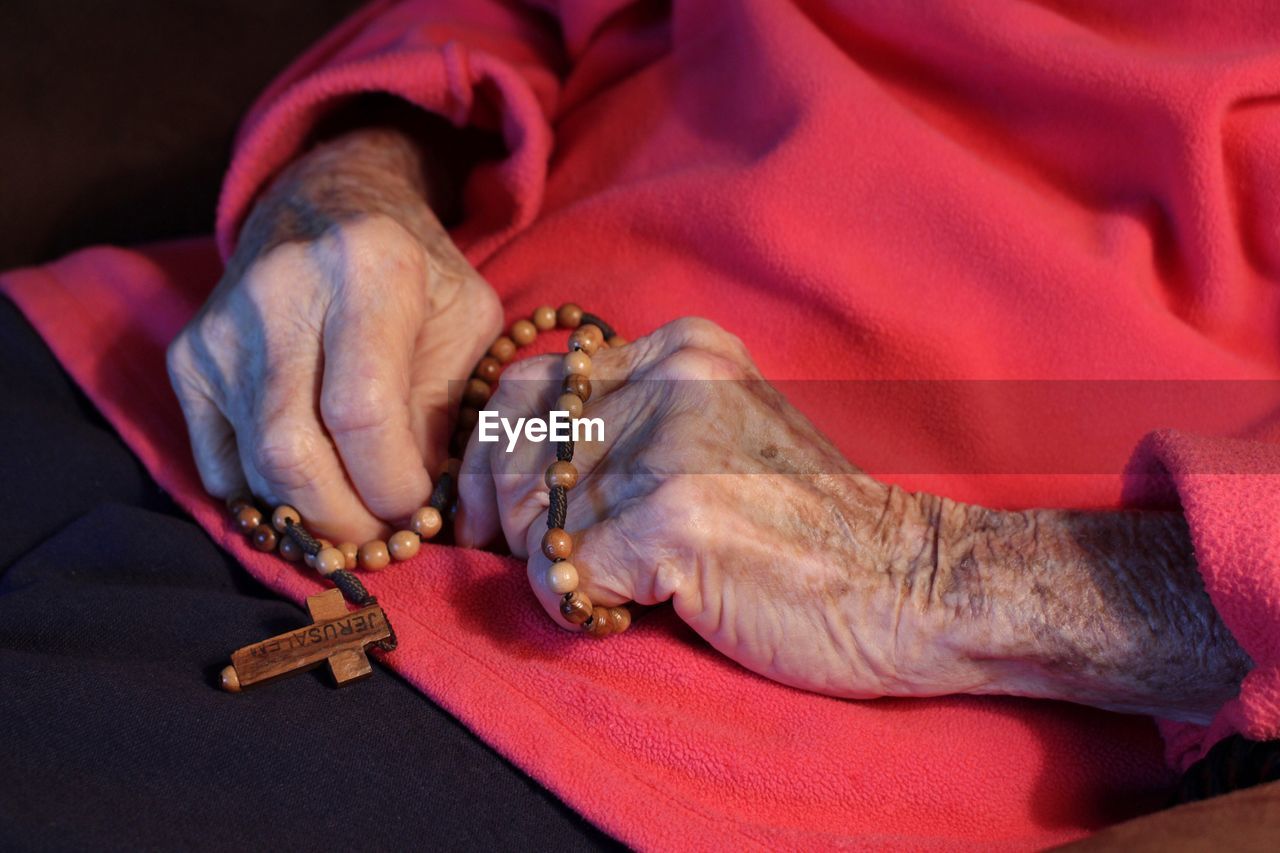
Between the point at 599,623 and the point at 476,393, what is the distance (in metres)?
0.29

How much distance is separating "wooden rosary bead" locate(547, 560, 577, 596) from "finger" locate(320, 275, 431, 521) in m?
0.19

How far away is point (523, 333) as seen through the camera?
0.95 metres

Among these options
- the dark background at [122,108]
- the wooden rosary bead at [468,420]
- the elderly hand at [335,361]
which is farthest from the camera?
the dark background at [122,108]

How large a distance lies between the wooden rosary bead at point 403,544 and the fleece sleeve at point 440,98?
39 centimetres

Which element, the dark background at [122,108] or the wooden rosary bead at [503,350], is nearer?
the wooden rosary bead at [503,350]

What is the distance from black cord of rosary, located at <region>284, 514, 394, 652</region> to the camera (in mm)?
746

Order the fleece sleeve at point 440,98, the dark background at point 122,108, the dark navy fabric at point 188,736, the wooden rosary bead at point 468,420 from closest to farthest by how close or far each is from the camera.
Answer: the dark navy fabric at point 188,736, the wooden rosary bead at point 468,420, the fleece sleeve at point 440,98, the dark background at point 122,108

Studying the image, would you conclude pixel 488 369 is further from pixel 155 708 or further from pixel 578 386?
pixel 155 708

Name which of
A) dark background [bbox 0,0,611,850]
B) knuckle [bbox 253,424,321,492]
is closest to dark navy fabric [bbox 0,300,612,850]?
dark background [bbox 0,0,611,850]

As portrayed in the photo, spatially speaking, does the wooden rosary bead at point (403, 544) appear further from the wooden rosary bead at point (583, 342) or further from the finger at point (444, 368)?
the wooden rosary bead at point (583, 342)

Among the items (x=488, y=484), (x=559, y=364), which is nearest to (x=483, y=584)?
(x=488, y=484)

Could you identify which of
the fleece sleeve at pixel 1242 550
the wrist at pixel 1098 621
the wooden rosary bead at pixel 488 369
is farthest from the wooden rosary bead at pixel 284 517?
the fleece sleeve at pixel 1242 550

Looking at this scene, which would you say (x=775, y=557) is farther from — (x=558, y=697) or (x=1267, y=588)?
(x=1267, y=588)

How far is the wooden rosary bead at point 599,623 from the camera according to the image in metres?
0.72
